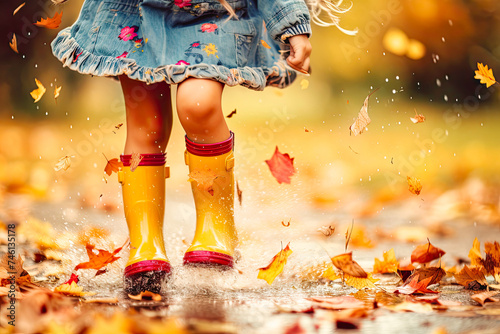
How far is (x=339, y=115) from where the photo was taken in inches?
143

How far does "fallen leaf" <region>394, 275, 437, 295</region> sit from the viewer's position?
1.33 meters

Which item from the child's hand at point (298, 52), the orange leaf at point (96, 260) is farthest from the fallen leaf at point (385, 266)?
the orange leaf at point (96, 260)

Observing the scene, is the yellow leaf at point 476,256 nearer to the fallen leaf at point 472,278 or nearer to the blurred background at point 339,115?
the fallen leaf at point 472,278

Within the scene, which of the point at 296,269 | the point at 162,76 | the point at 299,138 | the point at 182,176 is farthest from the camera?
the point at 299,138

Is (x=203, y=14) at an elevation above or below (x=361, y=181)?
above

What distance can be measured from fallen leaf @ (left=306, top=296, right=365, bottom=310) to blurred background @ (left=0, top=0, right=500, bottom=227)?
4.26 feet

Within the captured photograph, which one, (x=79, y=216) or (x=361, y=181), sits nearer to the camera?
(x=79, y=216)

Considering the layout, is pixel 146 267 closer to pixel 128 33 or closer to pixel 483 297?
pixel 128 33

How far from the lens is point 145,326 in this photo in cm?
97

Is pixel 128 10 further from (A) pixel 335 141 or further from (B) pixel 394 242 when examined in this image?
(A) pixel 335 141

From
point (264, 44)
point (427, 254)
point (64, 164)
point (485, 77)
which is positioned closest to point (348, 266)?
point (427, 254)

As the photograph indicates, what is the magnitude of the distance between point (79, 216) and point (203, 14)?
1.18 meters

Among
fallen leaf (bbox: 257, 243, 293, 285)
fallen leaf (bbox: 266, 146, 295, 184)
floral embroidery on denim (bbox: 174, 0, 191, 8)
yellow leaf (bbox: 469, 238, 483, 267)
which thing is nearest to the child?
floral embroidery on denim (bbox: 174, 0, 191, 8)

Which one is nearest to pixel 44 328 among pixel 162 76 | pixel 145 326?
pixel 145 326
